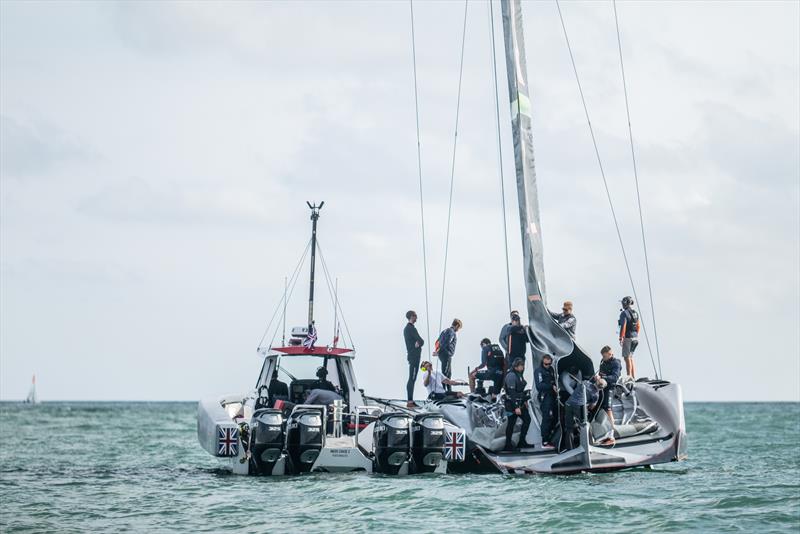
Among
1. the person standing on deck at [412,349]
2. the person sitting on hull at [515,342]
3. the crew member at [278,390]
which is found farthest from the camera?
the person standing on deck at [412,349]

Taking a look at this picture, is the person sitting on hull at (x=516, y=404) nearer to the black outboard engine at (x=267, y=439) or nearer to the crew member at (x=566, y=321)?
the crew member at (x=566, y=321)

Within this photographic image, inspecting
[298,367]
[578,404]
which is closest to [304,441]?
[578,404]

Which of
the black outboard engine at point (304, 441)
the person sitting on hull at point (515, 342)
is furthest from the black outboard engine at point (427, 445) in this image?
the person sitting on hull at point (515, 342)

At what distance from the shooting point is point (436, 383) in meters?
21.5

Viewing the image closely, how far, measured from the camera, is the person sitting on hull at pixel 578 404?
16734 mm

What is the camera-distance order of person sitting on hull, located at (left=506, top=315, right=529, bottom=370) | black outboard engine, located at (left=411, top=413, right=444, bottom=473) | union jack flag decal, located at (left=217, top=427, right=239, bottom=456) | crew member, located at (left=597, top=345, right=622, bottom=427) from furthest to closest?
person sitting on hull, located at (left=506, top=315, right=529, bottom=370), union jack flag decal, located at (left=217, top=427, right=239, bottom=456), crew member, located at (left=597, top=345, right=622, bottom=427), black outboard engine, located at (left=411, top=413, right=444, bottom=473)

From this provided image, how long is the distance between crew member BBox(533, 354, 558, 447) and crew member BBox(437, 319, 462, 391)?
4285 millimetres

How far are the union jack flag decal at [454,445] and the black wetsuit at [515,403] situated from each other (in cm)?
93

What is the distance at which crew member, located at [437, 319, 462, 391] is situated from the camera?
70.0ft

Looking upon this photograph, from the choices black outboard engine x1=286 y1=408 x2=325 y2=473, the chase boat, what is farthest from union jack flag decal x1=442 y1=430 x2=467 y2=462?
black outboard engine x1=286 y1=408 x2=325 y2=473

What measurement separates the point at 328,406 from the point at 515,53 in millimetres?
6950

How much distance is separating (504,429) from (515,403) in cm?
65

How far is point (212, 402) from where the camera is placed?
69.7 ft

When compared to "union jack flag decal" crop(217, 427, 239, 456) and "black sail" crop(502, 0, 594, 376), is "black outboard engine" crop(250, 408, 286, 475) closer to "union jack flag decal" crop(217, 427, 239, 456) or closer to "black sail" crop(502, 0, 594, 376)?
"union jack flag decal" crop(217, 427, 239, 456)
